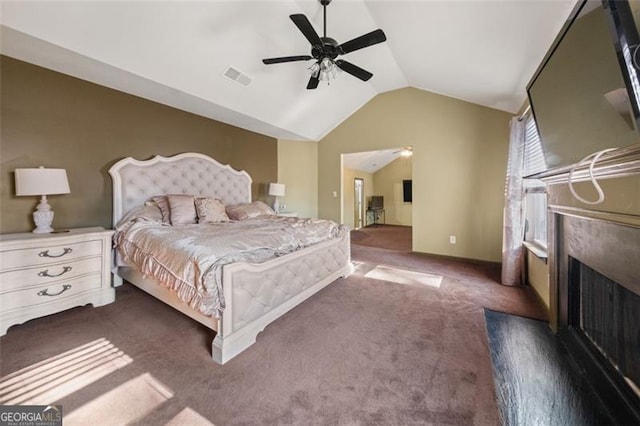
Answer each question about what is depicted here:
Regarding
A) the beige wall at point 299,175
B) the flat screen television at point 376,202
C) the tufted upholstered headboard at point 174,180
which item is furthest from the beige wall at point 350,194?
the tufted upholstered headboard at point 174,180

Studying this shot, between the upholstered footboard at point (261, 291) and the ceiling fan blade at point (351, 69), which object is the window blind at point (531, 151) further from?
the upholstered footboard at point (261, 291)

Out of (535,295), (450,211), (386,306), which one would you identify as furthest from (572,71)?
(450,211)

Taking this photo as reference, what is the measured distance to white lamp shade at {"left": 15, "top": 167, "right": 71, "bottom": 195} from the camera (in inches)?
87.8

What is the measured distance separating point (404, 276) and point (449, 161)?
7.66 feet

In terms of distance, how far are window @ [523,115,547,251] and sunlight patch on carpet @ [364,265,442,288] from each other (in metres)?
1.17

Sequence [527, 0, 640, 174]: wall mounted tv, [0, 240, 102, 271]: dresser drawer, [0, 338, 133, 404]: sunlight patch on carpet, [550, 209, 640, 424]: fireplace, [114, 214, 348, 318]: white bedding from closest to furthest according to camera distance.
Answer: [527, 0, 640, 174]: wall mounted tv
[550, 209, 640, 424]: fireplace
[0, 338, 133, 404]: sunlight patch on carpet
[114, 214, 348, 318]: white bedding
[0, 240, 102, 271]: dresser drawer

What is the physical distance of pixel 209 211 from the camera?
3.31 m

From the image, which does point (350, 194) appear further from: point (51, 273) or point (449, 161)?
point (51, 273)

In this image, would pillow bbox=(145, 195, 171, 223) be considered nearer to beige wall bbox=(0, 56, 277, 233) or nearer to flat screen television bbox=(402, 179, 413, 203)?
beige wall bbox=(0, 56, 277, 233)

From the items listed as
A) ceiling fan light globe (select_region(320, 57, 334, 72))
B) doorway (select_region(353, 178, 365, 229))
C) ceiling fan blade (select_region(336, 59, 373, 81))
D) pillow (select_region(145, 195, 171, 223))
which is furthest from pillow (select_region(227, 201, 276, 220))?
doorway (select_region(353, 178, 365, 229))

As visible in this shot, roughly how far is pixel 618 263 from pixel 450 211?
3335 mm

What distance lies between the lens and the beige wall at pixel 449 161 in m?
4.12

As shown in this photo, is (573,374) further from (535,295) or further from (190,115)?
(190,115)

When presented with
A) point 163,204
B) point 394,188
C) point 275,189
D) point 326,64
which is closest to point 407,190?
point 394,188
